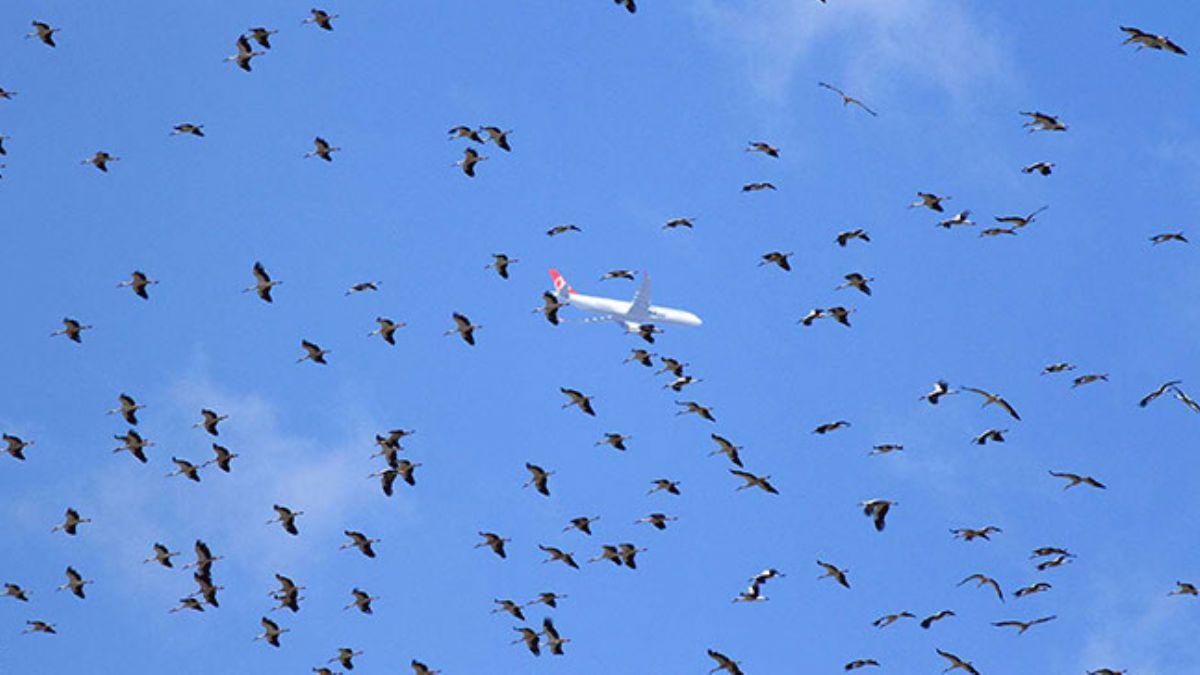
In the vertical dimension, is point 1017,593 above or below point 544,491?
below

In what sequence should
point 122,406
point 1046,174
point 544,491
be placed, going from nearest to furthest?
point 1046,174
point 544,491
point 122,406

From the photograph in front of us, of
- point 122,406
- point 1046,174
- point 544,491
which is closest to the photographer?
point 1046,174

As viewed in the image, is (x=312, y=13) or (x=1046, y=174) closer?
(x=1046, y=174)

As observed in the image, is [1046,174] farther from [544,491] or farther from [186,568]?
[186,568]

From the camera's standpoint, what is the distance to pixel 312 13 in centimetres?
12888

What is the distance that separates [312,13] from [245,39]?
4008 millimetres

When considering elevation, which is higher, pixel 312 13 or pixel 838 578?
pixel 312 13

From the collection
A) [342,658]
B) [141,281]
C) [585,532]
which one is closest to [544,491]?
[585,532]

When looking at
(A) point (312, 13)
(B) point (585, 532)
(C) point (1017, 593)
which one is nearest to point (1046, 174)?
(C) point (1017, 593)

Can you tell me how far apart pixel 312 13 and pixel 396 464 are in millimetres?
22185

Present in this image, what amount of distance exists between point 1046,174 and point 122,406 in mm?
48836

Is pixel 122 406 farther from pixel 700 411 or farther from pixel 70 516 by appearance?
pixel 700 411

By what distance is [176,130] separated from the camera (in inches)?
5182

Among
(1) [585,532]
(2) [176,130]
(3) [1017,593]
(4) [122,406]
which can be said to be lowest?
(3) [1017,593]
